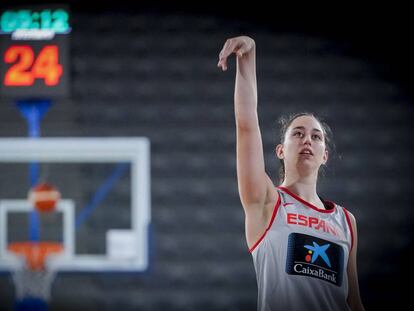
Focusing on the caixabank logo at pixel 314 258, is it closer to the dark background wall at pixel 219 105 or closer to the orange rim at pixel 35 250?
the dark background wall at pixel 219 105

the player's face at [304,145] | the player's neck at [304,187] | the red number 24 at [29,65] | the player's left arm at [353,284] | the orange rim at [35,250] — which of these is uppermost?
the red number 24 at [29,65]

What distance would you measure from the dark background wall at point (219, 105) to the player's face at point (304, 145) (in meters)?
1.54

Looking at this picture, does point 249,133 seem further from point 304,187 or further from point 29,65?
point 29,65

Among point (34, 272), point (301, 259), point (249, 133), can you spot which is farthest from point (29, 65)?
point (301, 259)

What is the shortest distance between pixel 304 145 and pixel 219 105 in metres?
1.73

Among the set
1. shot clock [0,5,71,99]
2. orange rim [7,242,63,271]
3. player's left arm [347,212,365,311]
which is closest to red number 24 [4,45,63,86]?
shot clock [0,5,71,99]

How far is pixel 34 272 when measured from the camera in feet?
11.2

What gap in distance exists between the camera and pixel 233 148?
3.59 metres

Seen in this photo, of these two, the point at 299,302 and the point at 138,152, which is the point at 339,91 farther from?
the point at 299,302

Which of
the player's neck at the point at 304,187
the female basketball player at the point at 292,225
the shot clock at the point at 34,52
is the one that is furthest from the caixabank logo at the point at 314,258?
the shot clock at the point at 34,52

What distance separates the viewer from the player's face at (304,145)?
1906mm

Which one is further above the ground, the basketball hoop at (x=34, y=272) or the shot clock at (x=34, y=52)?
the shot clock at (x=34, y=52)

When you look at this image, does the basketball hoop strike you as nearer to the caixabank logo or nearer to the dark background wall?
the dark background wall

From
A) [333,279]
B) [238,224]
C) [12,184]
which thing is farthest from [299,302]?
[12,184]
